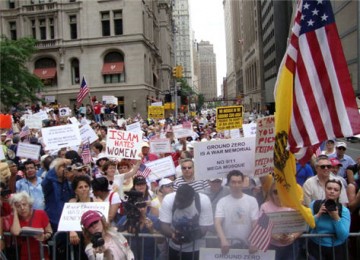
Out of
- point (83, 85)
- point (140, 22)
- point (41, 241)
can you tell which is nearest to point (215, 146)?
point (41, 241)

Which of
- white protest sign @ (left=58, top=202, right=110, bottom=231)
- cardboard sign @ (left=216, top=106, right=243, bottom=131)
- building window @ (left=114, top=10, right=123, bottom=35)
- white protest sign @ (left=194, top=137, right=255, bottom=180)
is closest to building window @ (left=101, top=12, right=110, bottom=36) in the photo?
building window @ (left=114, top=10, right=123, bottom=35)

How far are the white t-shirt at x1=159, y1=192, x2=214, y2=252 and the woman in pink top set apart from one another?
0.62 m

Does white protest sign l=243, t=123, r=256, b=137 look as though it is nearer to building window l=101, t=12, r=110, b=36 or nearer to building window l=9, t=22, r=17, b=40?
building window l=101, t=12, r=110, b=36

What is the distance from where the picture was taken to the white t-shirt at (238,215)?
5.13 meters

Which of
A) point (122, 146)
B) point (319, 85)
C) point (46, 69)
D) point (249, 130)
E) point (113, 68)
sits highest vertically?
point (46, 69)

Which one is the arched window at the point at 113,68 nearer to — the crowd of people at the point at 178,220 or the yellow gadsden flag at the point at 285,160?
the crowd of people at the point at 178,220

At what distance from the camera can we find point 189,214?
5027 mm

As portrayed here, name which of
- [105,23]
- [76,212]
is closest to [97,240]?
[76,212]

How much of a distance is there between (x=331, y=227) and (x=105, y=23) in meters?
43.5

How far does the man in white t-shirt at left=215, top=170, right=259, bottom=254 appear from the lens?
5.08 m

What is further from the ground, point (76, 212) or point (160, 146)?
point (160, 146)

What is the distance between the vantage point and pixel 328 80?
479cm

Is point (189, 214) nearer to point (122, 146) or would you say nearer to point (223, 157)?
point (223, 157)

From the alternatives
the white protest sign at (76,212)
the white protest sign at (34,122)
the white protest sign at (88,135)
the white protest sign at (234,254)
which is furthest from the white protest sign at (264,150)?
the white protest sign at (34,122)
